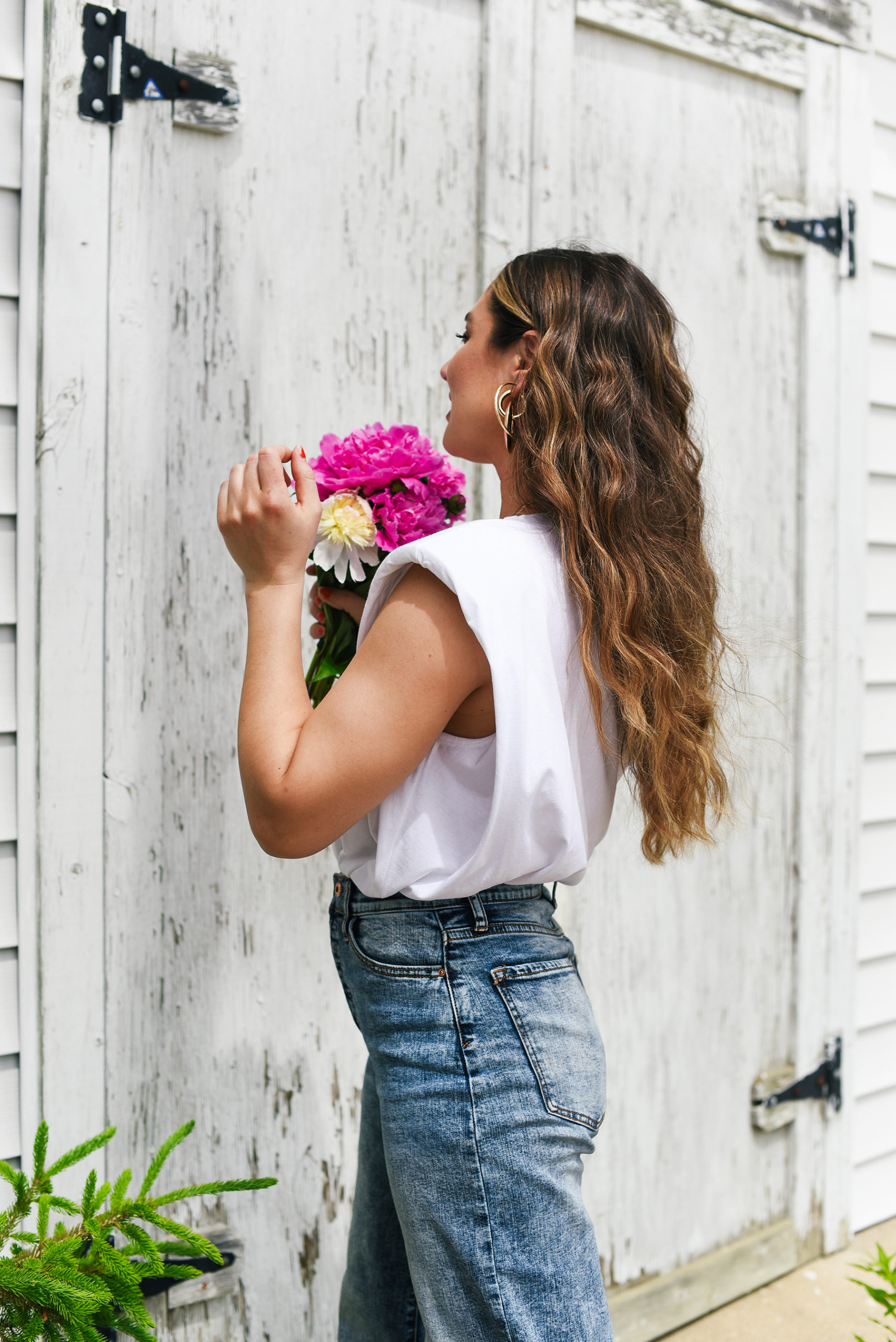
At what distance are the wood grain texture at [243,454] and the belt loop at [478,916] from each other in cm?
74

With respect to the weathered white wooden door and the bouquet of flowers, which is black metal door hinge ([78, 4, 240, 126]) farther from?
the bouquet of flowers

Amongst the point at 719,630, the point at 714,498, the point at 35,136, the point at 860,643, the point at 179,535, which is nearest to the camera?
the point at 719,630

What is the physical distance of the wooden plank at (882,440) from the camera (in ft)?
8.63

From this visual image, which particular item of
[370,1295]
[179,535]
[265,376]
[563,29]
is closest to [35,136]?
[265,376]

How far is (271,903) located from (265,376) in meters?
0.96

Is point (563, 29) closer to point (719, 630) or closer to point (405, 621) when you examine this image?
point (719, 630)

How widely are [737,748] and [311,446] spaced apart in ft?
3.98

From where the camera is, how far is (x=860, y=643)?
2.58 m

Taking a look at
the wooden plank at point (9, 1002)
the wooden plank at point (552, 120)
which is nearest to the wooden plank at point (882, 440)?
the wooden plank at point (552, 120)

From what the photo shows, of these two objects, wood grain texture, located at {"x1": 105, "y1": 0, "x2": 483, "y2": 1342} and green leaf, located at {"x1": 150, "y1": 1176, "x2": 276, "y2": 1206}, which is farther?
wood grain texture, located at {"x1": 105, "y1": 0, "x2": 483, "y2": 1342}

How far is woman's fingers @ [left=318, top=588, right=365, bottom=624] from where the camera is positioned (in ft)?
4.45

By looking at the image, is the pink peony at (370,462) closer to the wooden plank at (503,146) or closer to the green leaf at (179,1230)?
the wooden plank at (503,146)

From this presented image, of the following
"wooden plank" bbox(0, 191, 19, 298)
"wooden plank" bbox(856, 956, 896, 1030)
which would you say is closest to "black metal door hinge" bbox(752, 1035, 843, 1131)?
"wooden plank" bbox(856, 956, 896, 1030)

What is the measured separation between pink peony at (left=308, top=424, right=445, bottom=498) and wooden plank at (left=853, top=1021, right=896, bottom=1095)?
6.93 feet
